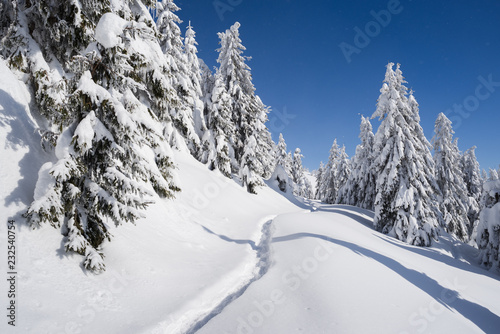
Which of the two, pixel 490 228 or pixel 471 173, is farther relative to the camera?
pixel 471 173

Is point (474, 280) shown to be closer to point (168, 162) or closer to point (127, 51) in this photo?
point (168, 162)

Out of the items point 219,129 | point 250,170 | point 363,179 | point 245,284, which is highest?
point 363,179

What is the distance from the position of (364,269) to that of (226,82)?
21.9 metres

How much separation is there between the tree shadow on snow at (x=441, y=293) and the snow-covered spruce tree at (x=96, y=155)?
8105 mm

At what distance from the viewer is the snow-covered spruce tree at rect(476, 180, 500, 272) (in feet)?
41.5

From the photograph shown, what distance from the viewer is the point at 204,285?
257 inches

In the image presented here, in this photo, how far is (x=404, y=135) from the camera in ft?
58.0

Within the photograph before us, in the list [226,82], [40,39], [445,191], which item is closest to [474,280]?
[40,39]

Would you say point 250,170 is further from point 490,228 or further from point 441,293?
point 441,293

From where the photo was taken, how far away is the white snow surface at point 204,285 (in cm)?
458

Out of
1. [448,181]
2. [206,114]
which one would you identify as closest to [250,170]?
[206,114]

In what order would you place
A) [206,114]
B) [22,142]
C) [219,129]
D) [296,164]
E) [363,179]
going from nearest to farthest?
[22,142] < [219,129] < [206,114] < [363,179] < [296,164]

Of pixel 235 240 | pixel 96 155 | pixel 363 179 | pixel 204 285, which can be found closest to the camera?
pixel 96 155

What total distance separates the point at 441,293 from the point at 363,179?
2568cm
